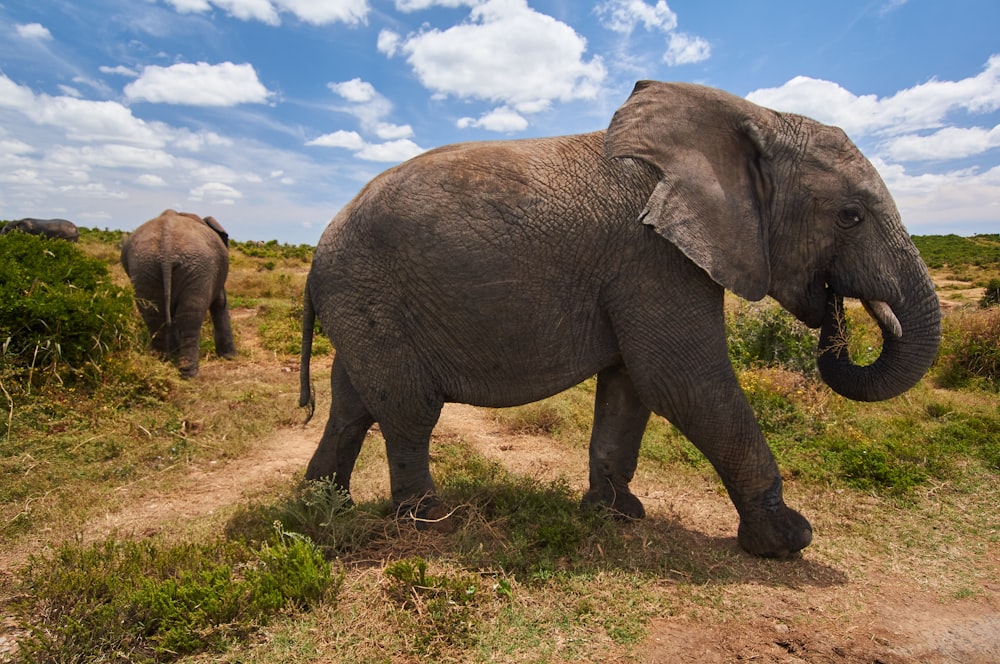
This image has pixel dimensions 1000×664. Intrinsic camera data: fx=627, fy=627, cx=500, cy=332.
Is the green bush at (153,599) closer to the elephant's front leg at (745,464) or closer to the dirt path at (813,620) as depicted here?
the dirt path at (813,620)

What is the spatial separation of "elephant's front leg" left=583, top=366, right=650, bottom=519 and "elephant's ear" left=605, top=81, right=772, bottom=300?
1.29 metres

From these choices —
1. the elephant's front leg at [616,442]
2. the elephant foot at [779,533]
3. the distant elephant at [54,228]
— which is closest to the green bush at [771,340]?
the elephant's front leg at [616,442]

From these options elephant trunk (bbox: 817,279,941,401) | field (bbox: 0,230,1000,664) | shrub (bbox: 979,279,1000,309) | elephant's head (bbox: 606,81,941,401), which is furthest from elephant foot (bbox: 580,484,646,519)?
shrub (bbox: 979,279,1000,309)

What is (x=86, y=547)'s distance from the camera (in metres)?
4.09

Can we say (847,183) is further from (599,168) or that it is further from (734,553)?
(734,553)

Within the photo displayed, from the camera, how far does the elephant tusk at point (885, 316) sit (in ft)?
12.0

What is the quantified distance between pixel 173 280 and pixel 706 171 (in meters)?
8.10

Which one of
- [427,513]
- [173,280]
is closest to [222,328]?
[173,280]

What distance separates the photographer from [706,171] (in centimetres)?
359

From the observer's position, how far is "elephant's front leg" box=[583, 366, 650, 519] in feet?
14.9

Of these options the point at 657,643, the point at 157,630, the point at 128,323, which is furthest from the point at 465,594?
the point at 128,323

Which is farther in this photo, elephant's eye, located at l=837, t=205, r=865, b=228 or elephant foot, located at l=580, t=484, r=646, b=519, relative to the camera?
elephant foot, located at l=580, t=484, r=646, b=519

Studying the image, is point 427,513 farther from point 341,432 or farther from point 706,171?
point 706,171

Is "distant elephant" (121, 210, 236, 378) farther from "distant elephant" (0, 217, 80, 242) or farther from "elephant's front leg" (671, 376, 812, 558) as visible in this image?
"distant elephant" (0, 217, 80, 242)
